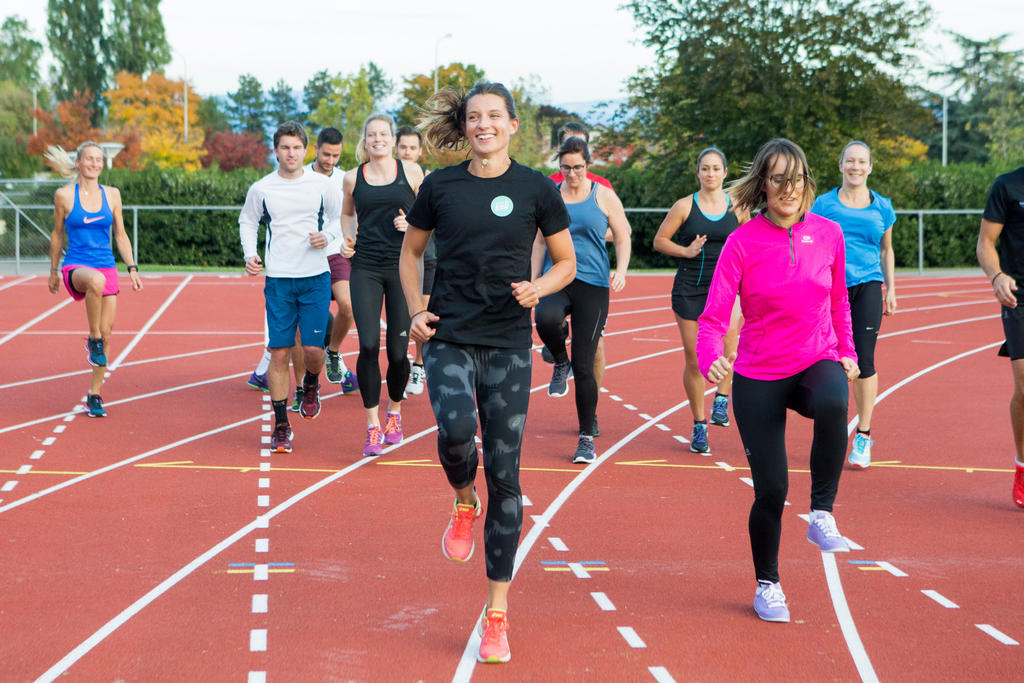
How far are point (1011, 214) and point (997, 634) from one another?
3028mm

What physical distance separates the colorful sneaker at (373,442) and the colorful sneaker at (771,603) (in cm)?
380

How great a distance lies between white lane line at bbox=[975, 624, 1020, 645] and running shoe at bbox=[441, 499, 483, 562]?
79.0 inches

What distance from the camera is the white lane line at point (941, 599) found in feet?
16.1

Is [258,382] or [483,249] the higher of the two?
[483,249]

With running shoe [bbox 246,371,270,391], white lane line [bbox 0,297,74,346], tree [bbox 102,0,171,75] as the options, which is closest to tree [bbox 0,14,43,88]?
tree [bbox 102,0,171,75]

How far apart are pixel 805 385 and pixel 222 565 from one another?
2699 millimetres

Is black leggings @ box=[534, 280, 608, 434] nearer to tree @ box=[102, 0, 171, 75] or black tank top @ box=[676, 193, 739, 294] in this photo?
black tank top @ box=[676, 193, 739, 294]

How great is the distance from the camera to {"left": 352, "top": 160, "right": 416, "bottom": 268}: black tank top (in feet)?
27.1

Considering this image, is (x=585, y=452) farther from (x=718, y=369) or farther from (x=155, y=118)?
(x=155, y=118)

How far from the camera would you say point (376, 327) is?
27.3ft

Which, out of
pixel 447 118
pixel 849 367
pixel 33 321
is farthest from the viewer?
pixel 33 321

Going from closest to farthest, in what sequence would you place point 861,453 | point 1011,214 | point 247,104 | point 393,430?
point 1011,214 → point 861,453 → point 393,430 → point 247,104

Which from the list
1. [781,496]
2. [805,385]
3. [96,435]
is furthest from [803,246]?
[96,435]

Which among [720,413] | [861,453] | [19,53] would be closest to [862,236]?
[861,453]
